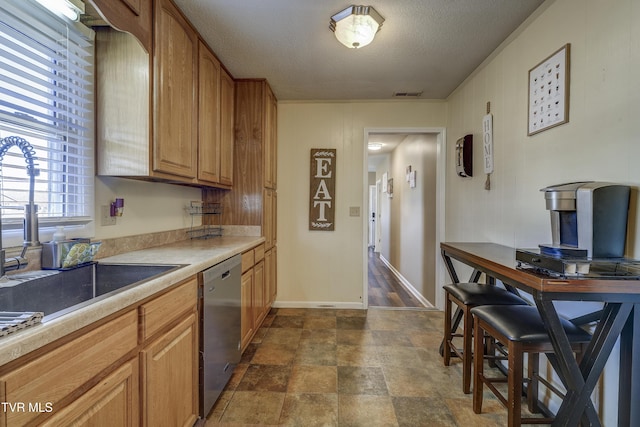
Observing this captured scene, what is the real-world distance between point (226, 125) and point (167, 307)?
5.96ft

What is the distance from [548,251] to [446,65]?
6.19ft

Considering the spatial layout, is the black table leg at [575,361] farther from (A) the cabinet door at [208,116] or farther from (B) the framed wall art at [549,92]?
(A) the cabinet door at [208,116]

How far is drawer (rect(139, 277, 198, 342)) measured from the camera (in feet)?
3.49

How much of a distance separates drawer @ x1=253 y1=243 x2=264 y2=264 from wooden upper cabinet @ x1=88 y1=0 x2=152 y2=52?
1579 millimetres

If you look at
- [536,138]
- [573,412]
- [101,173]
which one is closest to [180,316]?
[101,173]

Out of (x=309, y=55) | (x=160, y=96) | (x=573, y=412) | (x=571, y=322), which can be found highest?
(x=309, y=55)

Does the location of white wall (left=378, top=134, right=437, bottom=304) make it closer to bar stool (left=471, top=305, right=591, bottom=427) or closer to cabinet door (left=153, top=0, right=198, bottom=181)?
bar stool (left=471, top=305, right=591, bottom=427)

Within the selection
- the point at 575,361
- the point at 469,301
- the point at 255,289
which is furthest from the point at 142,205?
the point at 575,361

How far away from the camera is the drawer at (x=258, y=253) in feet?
7.89

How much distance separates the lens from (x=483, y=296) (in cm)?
178

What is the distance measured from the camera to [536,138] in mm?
1759

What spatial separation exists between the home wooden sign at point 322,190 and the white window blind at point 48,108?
2076mm

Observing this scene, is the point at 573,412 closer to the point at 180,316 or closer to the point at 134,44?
the point at 180,316

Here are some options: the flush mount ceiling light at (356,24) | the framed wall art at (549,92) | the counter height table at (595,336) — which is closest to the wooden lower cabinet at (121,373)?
the counter height table at (595,336)
